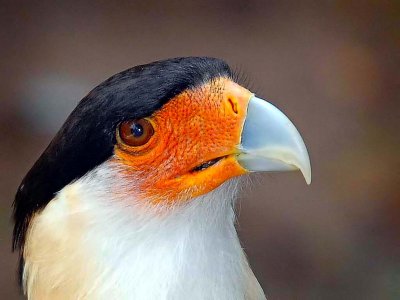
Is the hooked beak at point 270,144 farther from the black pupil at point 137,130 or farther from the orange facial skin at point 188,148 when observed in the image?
the black pupil at point 137,130

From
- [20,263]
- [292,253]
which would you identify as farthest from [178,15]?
[20,263]

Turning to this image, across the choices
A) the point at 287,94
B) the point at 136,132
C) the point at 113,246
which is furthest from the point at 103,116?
the point at 287,94

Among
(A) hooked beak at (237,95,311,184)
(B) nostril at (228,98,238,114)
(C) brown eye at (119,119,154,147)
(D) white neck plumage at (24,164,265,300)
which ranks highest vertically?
(B) nostril at (228,98,238,114)

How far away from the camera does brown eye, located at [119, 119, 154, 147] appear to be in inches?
42.9

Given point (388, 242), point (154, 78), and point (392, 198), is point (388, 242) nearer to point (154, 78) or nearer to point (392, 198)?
point (392, 198)

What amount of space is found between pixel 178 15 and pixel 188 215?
197 cm

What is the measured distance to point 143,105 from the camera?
108 centimetres

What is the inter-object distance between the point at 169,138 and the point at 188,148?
0.03 meters

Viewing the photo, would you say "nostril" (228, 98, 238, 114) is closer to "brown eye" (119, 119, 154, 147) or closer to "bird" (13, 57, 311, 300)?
"bird" (13, 57, 311, 300)

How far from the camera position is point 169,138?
3.67 ft

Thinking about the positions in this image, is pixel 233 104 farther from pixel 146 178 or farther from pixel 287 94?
pixel 287 94

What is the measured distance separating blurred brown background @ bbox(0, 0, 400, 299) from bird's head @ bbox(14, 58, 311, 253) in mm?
1430

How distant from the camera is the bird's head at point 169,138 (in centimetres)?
108


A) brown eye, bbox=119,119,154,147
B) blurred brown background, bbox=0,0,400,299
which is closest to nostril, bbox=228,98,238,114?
brown eye, bbox=119,119,154,147
